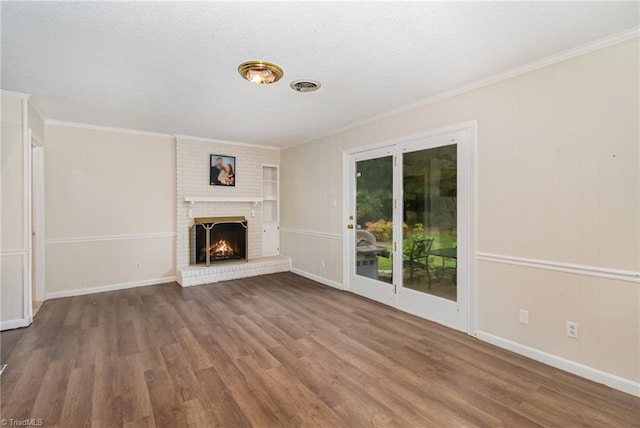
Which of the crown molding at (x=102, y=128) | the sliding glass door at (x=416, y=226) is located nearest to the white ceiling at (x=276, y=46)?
the sliding glass door at (x=416, y=226)

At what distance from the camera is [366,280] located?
14.5 feet

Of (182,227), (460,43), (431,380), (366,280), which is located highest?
(460,43)

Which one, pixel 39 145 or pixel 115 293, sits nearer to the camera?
pixel 39 145

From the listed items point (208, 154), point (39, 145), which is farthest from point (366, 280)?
point (39, 145)

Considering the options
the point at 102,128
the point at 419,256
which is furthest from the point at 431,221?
the point at 102,128

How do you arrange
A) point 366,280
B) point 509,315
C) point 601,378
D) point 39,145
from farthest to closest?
point 366,280 → point 39,145 → point 509,315 → point 601,378

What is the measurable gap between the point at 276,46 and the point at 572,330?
3.32 metres

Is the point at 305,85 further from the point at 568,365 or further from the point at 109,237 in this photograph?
the point at 109,237

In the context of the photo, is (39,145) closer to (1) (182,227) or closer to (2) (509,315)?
(1) (182,227)

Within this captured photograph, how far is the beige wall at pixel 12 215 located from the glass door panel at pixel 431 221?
14.6ft

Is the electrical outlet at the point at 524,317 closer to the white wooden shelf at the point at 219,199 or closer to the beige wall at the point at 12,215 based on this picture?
the white wooden shelf at the point at 219,199

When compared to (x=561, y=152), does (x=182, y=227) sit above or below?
below

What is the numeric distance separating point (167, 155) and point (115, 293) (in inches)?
95.2

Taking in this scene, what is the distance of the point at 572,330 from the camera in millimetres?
2438
